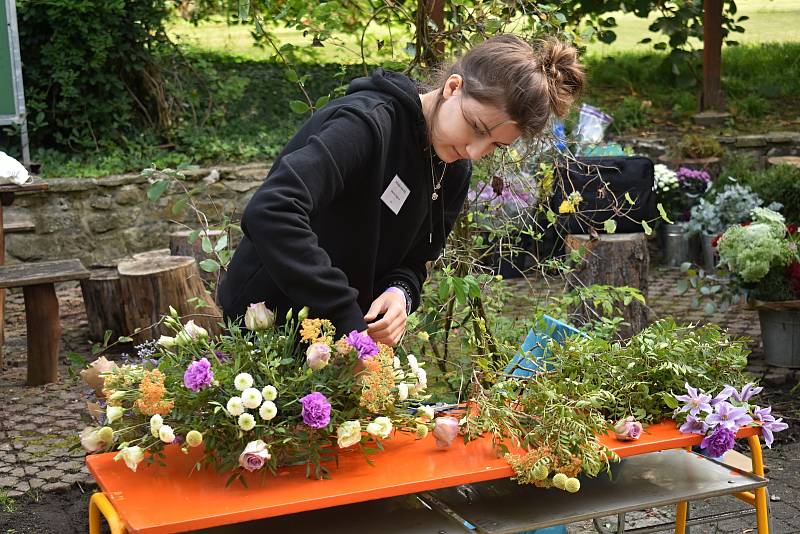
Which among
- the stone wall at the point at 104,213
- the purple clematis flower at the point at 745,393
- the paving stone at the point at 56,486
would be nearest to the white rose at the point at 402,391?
the purple clematis flower at the point at 745,393

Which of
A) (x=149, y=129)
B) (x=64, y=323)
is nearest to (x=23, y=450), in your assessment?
(x=64, y=323)

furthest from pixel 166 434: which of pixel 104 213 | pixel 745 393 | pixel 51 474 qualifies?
pixel 104 213

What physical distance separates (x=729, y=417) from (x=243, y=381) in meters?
0.97

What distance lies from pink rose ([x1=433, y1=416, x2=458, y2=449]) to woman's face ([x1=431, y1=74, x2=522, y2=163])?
0.53 m

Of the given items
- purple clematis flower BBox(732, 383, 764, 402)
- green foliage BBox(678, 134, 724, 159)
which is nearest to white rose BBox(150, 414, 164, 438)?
purple clematis flower BBox(732, 383, 764, 402)

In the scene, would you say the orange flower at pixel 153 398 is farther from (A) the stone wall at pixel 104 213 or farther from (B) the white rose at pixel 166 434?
(A) the stone wall at pixel 104 213

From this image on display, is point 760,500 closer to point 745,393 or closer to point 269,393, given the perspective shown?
point 745,393

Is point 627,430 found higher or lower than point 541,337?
higher

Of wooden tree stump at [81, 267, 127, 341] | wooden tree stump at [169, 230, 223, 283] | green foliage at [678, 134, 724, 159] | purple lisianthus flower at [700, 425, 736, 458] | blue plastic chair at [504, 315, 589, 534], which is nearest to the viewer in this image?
purple lisianthus flower at [700, 425, 736, 458]

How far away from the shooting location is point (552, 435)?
1.99 meters

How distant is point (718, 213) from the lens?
23.3ft

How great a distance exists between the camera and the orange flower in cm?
181

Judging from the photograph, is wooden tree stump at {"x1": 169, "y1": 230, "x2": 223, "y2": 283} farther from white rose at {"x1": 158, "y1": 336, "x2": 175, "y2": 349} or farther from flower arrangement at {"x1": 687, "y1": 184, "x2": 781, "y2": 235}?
white rose at {"x1": 158, "y1": 336, "x2": 175, "y2": 349}

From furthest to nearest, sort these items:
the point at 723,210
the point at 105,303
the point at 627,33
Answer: the point at 627,33, the point at 723,210, the point at 105,303
